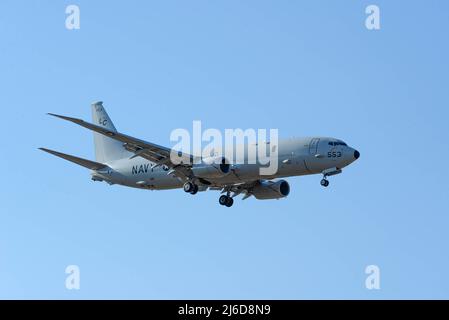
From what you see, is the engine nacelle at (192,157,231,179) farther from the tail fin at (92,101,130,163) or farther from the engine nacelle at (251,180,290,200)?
the tail fin at (92,101,130,163)

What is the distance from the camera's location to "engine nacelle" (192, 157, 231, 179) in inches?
2756

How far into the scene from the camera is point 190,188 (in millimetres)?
72562

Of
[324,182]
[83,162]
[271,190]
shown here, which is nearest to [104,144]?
[83,162]

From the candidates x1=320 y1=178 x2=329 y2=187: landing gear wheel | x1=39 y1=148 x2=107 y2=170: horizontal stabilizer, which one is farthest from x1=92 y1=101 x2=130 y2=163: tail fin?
x1=320 y1=178 x2=329 y2=187: landing gear wheel

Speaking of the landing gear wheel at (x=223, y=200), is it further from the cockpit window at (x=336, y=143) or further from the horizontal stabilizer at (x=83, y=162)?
the cockpit window at (x=336, y=143)

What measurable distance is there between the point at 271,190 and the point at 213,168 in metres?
9.01

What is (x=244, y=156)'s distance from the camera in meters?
70.1

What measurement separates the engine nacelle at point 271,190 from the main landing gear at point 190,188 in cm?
707

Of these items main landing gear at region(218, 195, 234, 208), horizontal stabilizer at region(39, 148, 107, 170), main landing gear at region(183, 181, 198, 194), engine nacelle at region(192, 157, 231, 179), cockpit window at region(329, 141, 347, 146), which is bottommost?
main landing gear at region(218, 195, 234, 208)

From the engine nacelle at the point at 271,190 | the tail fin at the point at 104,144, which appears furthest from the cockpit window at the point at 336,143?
the tail fin at the point at 104,144

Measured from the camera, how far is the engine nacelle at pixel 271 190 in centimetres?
7762

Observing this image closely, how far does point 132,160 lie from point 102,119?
982 cm
